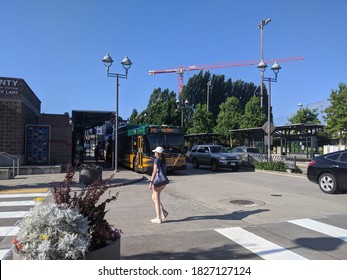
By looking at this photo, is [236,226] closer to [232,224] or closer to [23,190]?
[232,224]

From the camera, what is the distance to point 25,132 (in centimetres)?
2062

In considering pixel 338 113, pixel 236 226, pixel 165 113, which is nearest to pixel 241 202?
pixel 236 226

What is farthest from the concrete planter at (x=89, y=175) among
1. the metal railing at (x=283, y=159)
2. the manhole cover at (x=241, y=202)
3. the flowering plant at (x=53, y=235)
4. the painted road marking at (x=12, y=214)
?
the metal railing at (x=283, y=159)

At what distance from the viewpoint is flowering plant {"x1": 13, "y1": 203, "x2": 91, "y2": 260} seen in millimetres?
3314

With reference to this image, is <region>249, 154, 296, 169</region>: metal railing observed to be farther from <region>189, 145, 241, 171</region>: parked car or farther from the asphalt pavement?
the asphalt pavement

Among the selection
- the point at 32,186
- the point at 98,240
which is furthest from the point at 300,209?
the point at 32,186

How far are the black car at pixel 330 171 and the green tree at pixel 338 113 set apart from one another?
27.4 meters

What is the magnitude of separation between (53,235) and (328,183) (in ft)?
34.9

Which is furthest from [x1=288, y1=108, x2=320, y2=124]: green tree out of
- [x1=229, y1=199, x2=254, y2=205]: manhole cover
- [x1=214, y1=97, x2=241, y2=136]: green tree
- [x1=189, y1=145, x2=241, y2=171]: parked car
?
[x1=229, y1=199, x2=254, y2=205]: manhole cover

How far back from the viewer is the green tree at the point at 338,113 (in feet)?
121

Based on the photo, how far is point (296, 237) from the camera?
635 centimetres
